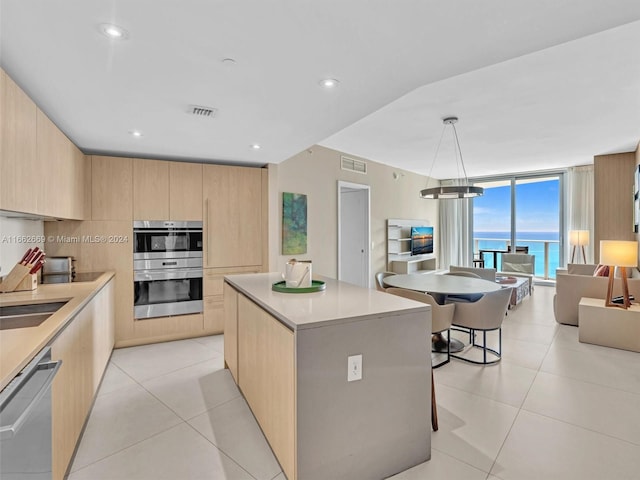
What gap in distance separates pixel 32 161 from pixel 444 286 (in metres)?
3.82

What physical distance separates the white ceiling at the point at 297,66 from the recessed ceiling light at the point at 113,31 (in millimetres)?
31

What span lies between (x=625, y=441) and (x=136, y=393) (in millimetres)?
3489

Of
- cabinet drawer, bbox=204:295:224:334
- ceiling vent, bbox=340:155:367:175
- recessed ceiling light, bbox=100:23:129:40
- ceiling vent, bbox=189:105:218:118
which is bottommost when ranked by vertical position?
cabinet drawer, bbox=204:295:224:334

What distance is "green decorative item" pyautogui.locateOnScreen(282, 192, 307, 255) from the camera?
16.1ft

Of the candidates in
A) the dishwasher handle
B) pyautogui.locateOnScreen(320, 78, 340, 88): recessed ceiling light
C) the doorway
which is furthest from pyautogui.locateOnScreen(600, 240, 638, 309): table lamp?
the dishwasher handle

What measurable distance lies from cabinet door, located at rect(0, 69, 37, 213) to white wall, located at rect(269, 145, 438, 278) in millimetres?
2631

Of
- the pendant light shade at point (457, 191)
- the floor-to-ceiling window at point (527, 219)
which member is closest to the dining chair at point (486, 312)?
the pendant light shade at point (457, 191)

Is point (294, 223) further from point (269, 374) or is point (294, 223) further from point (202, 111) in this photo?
point (269, 374)

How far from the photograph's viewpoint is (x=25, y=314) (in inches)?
87.7

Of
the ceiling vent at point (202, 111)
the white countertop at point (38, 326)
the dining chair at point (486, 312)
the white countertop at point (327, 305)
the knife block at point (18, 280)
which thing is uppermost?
the ceiling vent at point (202, 111)

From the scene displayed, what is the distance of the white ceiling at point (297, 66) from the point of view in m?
1.47

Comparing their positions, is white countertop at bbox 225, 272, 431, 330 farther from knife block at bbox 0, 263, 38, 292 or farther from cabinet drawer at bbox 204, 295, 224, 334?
cabinet drawer at bbox 204, 295, 224, 334

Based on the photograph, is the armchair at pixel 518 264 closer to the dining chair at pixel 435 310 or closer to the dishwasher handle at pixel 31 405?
the dining chair at pixel 435 310

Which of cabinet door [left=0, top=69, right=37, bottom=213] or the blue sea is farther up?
cabinet door [left=0, top=69, right=37, bottom=213]
